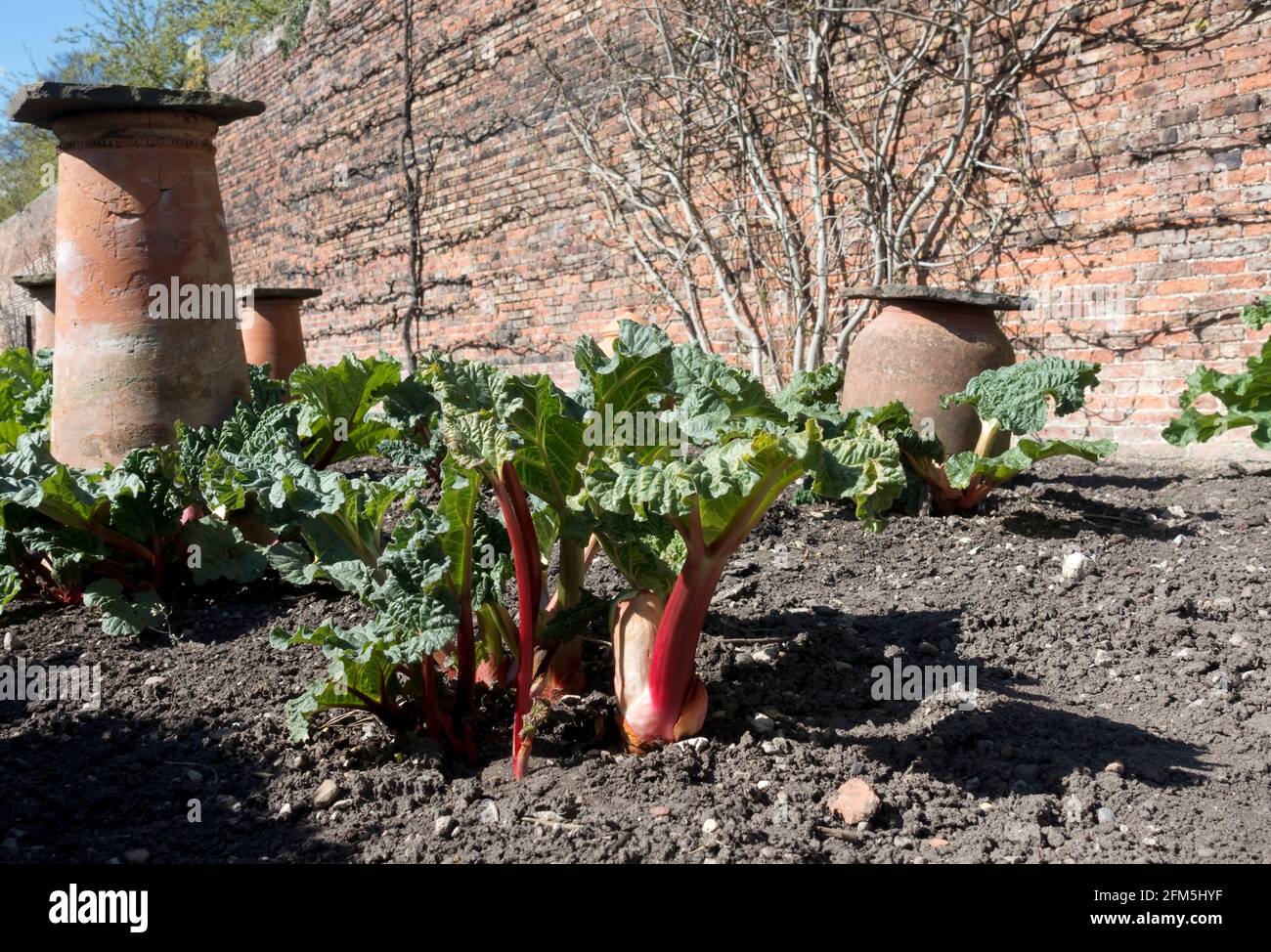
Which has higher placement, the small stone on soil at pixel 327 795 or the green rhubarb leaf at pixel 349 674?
the green rhubarb leaf at pixel 349 674

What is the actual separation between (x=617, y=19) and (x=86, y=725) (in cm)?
628

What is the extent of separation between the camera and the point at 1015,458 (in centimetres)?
368

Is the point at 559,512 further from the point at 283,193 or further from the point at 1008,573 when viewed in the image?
the point at 283,193

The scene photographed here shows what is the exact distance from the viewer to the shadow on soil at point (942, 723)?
2.07 metres

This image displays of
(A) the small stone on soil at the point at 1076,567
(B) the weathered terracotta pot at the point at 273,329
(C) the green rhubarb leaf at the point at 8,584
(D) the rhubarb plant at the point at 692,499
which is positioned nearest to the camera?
(D) the rhubarb plant at the point at 692,499

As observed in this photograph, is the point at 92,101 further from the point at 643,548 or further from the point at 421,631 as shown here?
the point at 643,548

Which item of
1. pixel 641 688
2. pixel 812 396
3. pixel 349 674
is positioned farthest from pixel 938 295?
pixel 349 674

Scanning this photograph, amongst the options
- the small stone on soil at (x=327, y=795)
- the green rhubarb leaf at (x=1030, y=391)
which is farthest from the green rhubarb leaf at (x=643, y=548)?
the green rhubarb leaf at (x=1030, y=391)

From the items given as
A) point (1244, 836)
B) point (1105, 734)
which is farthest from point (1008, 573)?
point (1244, 836)

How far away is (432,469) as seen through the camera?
15.0 ft

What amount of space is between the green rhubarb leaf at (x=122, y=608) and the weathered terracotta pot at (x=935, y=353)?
2908 mm

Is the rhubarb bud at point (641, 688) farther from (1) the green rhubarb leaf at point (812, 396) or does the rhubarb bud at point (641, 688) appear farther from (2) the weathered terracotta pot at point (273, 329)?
(2) the weathered terracotta pot at point (273, 329)

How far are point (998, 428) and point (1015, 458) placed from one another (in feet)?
1.06

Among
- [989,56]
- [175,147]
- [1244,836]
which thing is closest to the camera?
[1244,836]
